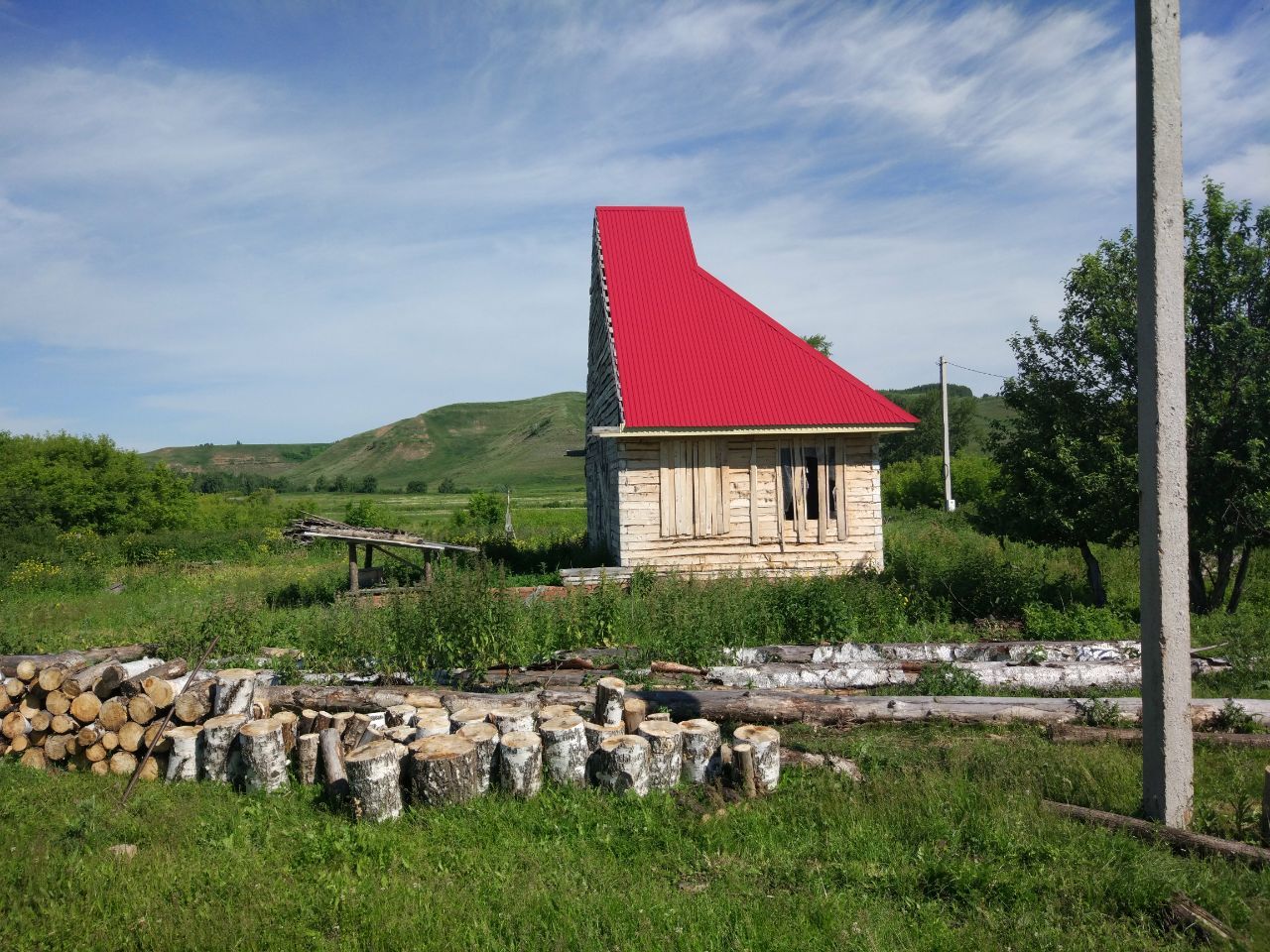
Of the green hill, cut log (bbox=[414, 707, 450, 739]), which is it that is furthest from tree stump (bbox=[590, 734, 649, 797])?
the green hill

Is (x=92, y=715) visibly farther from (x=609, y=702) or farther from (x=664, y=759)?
(x=664, y=759)

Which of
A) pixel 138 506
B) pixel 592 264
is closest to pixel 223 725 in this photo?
pixel 592 264

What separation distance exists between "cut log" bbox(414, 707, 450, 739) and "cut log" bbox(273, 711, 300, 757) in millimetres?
1027

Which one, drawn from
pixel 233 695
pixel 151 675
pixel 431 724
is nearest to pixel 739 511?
pixel 431 724

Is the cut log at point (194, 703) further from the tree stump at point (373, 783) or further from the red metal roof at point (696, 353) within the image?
the red metal roof at point (696, 353)

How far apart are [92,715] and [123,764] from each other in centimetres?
54

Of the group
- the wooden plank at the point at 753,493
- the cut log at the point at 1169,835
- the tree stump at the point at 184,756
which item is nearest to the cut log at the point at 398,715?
the tree stump at the point at 184,756

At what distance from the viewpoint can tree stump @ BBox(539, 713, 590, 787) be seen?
613 centimetres

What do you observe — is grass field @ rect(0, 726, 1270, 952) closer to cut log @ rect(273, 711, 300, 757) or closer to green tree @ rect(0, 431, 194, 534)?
cut log @ rect(273, 711, 300, 757)

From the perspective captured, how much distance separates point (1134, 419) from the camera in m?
12.1

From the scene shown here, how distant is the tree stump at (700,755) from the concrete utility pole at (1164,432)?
286cm

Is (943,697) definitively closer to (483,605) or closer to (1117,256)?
(483,605)

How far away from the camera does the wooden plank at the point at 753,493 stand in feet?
50.5

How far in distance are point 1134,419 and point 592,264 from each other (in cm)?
1269
